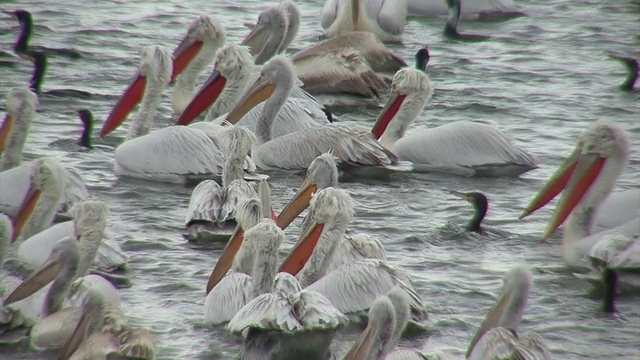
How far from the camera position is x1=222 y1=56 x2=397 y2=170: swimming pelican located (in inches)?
318

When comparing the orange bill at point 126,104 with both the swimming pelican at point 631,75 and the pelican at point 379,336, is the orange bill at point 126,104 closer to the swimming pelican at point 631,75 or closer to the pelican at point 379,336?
the swimming pelican at point 631,75

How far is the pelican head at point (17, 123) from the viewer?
745 centimetres

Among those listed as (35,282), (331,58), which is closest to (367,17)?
(331,58)

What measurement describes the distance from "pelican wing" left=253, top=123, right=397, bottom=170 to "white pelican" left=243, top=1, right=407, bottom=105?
144cm

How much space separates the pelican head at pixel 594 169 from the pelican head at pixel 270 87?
217 cm

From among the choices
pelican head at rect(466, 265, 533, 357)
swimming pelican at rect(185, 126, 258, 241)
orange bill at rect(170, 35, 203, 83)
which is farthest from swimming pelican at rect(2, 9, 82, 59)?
pelican head at rect(466, 265, 533, 357)

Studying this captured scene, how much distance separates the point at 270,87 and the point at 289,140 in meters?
0.48

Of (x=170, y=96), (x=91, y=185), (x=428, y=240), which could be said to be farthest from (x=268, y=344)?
(x=170, y=96)

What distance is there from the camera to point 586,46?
39.2ft

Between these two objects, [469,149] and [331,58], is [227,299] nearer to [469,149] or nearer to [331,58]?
[469,149]

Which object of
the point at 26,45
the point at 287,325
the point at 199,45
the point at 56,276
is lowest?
the point at 26,45

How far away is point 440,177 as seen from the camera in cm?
820

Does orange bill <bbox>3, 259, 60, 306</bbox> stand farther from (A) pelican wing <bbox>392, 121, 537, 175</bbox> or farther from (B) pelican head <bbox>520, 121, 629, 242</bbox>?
(A) pelican wing <bbox>392, 121, 537, 175</bbox>

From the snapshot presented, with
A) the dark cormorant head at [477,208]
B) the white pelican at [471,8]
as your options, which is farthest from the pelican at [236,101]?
the white pelican at [471,8]
